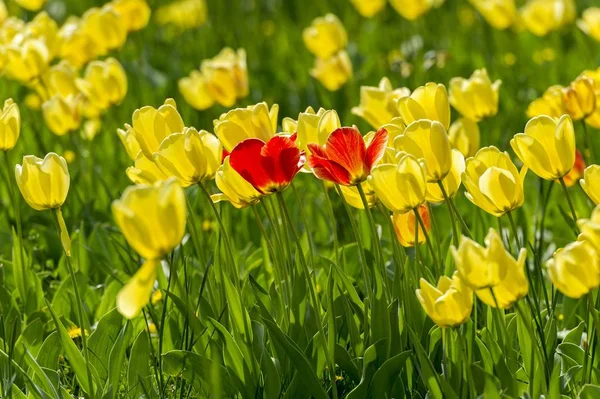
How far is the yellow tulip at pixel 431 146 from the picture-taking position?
1.79 metres

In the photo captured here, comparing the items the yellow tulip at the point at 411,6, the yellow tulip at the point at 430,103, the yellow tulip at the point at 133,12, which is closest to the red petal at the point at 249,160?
the yellow tulip at the point at 430,103

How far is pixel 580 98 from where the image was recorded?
2449 millimetres

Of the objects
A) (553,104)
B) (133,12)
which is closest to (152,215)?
(553,104)

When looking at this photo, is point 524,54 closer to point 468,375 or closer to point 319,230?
point 319,230

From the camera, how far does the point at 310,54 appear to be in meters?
5.00

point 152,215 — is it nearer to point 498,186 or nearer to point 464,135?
point 498,186

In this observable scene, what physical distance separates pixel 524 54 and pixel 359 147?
330 cm

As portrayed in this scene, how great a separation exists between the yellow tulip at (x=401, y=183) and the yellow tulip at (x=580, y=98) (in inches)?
34.4

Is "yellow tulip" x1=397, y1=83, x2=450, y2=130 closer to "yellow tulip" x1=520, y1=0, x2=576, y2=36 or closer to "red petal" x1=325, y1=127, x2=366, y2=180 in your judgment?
"red petal" x1=325, y1=127, x2=366, y2=180

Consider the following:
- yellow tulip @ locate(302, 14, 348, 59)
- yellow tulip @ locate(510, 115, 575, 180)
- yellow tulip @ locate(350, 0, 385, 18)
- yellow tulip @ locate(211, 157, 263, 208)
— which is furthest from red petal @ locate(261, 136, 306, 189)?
yellow tulip @ locate(350, 0, 385, 18)

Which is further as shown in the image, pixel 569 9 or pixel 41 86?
pixel 569 9

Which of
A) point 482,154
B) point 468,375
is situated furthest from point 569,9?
point 468,375

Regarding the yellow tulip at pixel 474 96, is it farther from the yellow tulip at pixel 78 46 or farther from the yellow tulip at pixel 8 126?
the yellow tulip at pixel 78 46

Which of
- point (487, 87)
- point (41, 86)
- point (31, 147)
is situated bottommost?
point (31, 147)
